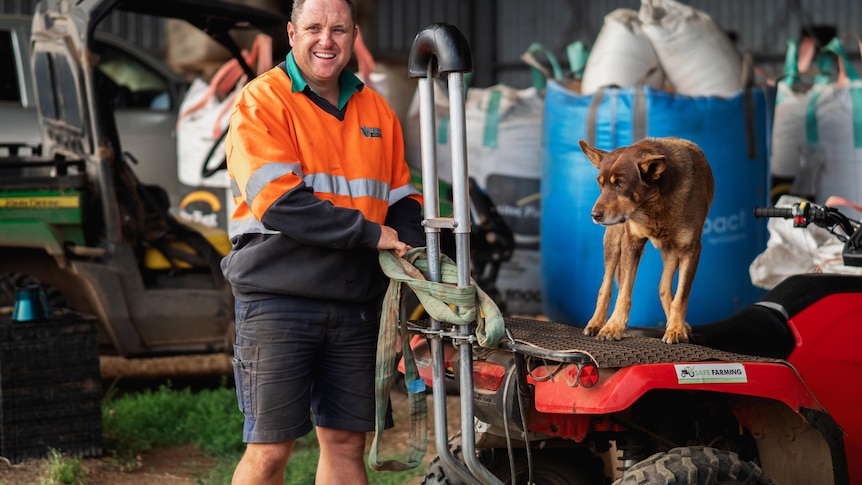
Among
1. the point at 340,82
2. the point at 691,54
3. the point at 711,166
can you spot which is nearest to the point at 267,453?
the point at 340,82

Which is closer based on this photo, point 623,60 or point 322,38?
point 322,38

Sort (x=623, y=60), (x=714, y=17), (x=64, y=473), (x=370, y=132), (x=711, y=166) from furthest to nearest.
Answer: (x=714, y=17) → (x=623, y=60) → (x=711, y=166) → (x=64, y=473) → (x=370, y=132)

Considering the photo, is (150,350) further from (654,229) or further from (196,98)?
(654,229)

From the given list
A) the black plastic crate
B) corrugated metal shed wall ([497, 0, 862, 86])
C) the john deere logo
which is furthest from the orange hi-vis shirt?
corrugated metal shed wall ([497, 0, 862, 86])

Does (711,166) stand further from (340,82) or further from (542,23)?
(542,23)

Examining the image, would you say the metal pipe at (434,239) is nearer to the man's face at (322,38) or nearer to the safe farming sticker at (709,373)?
the man's face at (322,38)

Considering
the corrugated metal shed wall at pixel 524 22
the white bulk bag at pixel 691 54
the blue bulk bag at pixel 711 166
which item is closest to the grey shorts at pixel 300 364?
the blue bulk bag at pixel 711 166

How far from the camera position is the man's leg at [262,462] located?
274 cm

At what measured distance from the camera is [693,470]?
2428mm

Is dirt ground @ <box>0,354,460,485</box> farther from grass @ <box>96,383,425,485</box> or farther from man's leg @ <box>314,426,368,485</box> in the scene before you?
man's leg @ <box>314,426,368,485</box>

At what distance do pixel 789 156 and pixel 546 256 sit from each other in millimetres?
1491

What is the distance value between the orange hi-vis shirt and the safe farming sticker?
0.80 meters

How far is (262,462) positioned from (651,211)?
1.20 m

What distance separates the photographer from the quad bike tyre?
2418 millimetres
